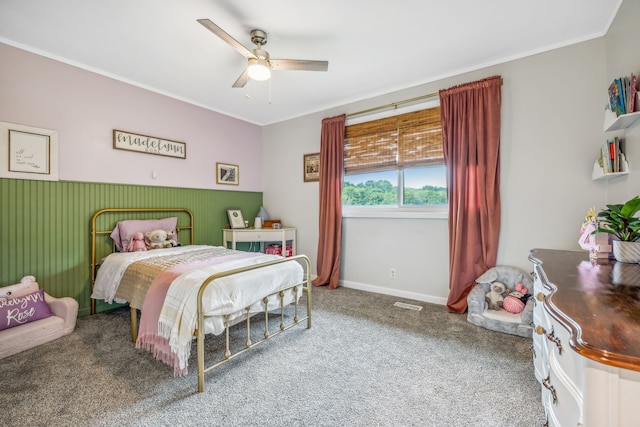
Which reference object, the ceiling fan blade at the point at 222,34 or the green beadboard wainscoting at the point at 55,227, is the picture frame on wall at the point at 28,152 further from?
the ceiling fan blade at the point at 222,34

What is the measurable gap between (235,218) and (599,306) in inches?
166

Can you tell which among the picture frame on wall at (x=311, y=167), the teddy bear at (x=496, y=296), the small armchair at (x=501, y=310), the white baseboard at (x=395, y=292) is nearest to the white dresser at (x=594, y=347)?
the small armchair at (x=501, y=310)

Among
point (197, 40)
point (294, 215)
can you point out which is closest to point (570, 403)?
point (197, 40)

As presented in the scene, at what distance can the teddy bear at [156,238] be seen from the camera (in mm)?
3281

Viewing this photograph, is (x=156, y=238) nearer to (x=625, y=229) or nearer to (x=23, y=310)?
(x=23, y=310)

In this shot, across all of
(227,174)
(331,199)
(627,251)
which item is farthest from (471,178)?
(227,174)

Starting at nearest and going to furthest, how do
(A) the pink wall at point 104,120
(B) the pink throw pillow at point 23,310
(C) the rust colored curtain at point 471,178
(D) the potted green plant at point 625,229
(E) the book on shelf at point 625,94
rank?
(D) the potted green plant at point 625,229
(E) the book on shelf at point 625,94
(B) the pink throw pillow at point 23,310
(A) the pink wall at point 104,120
(C) the rust colored curtain at point 471,178

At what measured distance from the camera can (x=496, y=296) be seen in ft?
9.16

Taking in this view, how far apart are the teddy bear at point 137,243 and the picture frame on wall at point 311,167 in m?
2.36

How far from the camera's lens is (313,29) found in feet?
8.02

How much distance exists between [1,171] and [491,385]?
14.4 ft

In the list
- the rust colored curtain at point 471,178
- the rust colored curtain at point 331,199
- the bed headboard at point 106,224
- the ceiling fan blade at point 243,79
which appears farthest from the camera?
the rust colored curtain at point 331,199

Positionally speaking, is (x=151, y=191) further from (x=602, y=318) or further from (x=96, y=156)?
(x=602, y=318)

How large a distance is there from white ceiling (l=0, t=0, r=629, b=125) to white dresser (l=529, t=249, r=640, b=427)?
207cm
